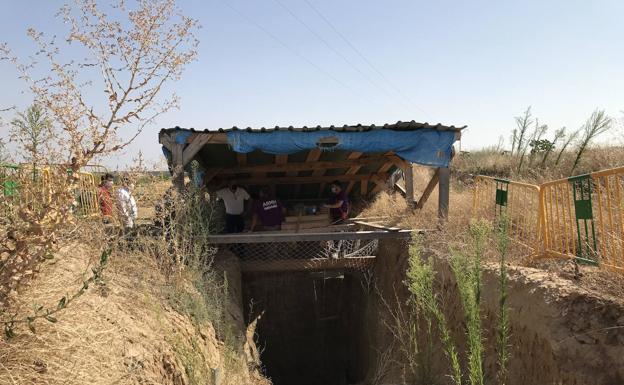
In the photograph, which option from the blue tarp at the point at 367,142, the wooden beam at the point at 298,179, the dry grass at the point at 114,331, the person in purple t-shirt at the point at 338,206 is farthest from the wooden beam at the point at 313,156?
the dry grass at the point at 114,331

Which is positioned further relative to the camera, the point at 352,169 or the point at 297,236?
the point at 352,169

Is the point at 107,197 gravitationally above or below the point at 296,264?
above

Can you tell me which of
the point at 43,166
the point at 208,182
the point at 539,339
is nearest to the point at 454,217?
the point at 539,339

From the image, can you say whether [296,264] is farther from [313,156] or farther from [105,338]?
[105,338]

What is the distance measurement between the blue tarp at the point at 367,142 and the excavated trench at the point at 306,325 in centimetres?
426

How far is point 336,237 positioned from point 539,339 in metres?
4.09

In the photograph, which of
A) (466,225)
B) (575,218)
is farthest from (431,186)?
(575,218)

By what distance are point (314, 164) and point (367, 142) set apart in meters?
2.27

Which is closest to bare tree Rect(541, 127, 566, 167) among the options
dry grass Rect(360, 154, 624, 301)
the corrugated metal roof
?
dry grass Rect(360, 154, 624, 301)

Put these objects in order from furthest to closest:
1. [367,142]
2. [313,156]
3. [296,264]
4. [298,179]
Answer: [298,179] < [313,156] < [296,264] < [367,142]

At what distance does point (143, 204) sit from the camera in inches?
195

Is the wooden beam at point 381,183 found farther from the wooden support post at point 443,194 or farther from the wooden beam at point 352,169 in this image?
the wooden support post at point 443,194

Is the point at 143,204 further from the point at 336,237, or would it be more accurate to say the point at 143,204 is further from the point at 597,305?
the point at 597,305

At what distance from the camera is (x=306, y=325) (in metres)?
11.9
